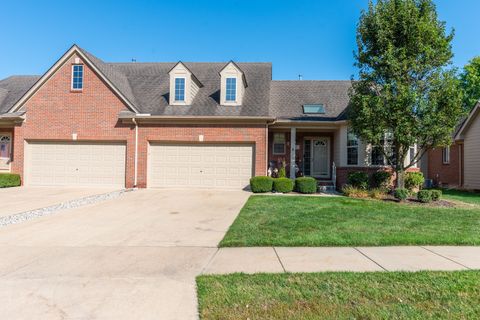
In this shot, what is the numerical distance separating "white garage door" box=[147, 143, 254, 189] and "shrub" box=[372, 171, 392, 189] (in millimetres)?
5873

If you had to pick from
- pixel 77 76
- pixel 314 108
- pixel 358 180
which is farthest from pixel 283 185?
pixel 77 76

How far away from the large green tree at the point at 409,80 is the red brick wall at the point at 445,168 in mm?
8785

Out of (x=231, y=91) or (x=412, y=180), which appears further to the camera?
(x=231, y=91)

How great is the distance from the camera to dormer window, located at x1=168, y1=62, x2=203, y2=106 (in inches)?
609

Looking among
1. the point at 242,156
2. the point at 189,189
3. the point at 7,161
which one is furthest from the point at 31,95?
the point at 242,156

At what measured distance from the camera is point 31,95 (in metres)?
15.3

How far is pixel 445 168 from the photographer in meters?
19.5

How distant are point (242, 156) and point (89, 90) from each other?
27.8 ft

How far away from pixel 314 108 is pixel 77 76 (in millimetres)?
12712

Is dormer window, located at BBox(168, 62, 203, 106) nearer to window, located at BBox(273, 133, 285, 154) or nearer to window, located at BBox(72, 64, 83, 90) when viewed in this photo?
window, located at BBox(72, 64, 83, 90)

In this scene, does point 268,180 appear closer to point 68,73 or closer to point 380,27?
point 380,27

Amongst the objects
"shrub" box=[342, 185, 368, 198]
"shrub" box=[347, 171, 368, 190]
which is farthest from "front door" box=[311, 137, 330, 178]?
"shrub" box=[342, 185, 368, 198]

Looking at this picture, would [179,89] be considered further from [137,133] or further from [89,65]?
[89,65]

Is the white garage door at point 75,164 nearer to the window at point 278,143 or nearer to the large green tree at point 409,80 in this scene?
the window at point 278,143
